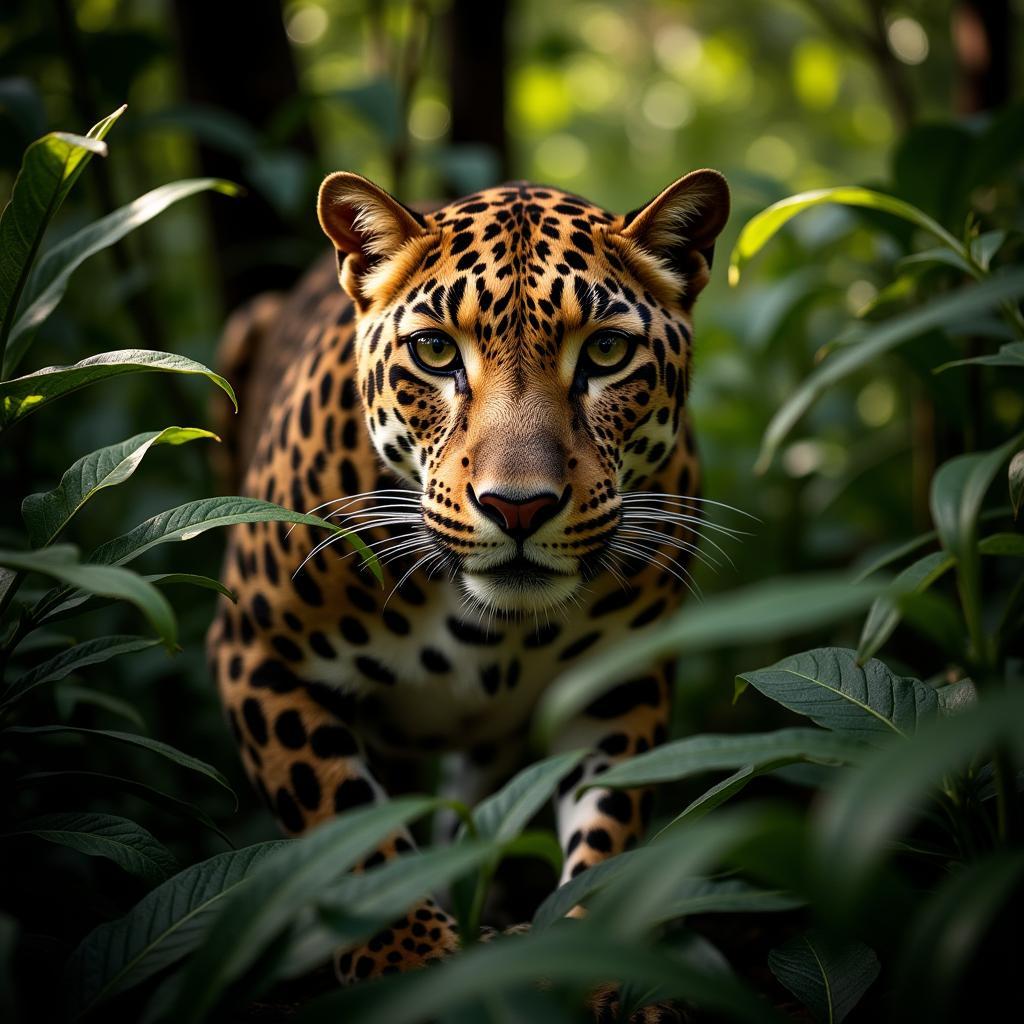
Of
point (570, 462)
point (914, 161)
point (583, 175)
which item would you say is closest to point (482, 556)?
point (570, 462)

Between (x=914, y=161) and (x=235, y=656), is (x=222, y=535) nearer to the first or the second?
(x=235, y=656)

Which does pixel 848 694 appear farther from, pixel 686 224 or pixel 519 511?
pixel 686 224

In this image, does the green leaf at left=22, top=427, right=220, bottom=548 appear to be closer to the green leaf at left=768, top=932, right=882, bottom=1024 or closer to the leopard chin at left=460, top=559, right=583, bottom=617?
the leopard chin at left=460, top=559, right=583, bottom=617

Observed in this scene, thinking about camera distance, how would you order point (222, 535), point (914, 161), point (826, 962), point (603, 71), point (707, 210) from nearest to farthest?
point (826, 962)
point (707, 210)
point (914, 161)
point (222, 535)
point (603, 71)

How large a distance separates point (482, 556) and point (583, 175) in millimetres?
12665

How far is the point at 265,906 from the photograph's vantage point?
160 cm

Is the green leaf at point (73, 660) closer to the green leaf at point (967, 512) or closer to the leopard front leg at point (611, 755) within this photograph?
the leopard front leg at point (611, 755)

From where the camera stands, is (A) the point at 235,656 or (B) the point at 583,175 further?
(B) the point at 583,175

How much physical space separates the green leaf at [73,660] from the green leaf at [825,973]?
1503mm

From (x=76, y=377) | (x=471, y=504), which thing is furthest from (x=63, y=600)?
(x=471, y=504)

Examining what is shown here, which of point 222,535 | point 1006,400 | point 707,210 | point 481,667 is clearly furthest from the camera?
point 1006,400

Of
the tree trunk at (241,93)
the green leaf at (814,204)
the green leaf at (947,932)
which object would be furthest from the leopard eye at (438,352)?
the tree trunk at (241,93)

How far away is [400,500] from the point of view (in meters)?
3.03

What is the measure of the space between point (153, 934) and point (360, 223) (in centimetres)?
193
